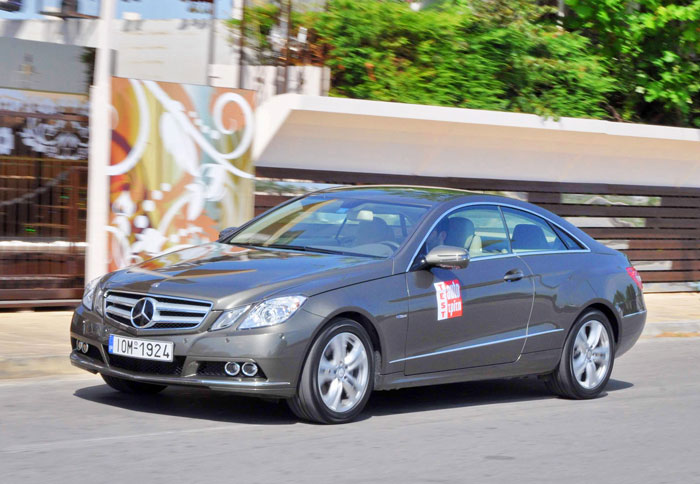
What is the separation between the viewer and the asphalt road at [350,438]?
5.81 meters

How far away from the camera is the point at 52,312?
40.0ft

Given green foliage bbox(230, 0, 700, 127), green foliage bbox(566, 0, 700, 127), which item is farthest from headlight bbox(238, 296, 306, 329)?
green foliage bbox(566, 0, 700, 127)

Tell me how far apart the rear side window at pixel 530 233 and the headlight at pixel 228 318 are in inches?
103

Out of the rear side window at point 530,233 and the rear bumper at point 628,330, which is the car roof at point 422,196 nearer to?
the rear side window at point 530,233

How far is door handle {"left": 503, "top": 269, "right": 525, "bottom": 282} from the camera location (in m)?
8.21

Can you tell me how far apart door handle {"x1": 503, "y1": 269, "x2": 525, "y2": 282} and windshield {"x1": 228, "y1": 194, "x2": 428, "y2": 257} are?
0.78m

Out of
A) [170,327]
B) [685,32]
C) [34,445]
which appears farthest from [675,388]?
[685,32]

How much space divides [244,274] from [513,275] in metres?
2.20

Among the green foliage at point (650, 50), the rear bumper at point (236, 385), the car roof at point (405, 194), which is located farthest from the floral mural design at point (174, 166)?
the green foliage at point (650, 50)

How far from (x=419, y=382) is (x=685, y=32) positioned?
12.6 m

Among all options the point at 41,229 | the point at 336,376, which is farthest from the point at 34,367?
the point at 41,229

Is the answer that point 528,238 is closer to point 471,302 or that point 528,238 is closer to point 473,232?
point 473,232

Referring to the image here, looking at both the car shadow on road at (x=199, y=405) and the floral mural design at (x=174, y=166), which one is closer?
the car shadow on road at (x=199, y=405)

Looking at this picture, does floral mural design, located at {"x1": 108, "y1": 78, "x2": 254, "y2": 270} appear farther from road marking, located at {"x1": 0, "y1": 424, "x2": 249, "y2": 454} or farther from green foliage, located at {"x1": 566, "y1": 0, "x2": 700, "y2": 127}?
green foliage, located at {"x1": 566, "y1": 0, "x2": 700, "y2": 127}
